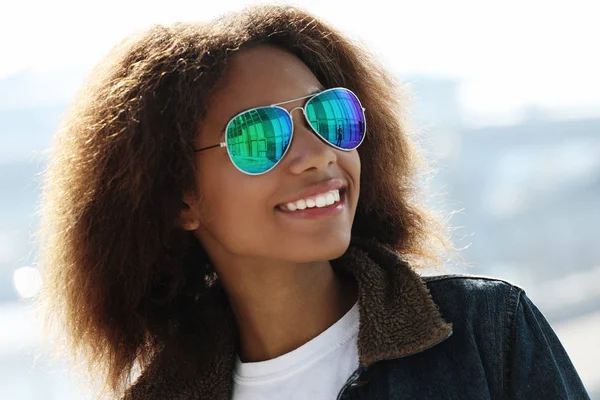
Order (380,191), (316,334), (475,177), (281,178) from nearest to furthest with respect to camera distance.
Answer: (281,178), (316,334), (380,191), (475,177)

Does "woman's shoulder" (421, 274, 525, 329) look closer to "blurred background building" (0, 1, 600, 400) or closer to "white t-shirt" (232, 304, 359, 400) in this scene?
"white t-shirt" (232, 304, 359, 400)

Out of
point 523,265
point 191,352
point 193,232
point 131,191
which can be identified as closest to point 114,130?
point 131,191

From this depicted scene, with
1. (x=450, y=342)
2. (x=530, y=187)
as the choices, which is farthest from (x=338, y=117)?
(x=530, y=187)

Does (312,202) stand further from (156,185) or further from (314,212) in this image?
(156,185)

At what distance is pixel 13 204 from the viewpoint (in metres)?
4.95

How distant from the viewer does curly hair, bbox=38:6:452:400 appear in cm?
181

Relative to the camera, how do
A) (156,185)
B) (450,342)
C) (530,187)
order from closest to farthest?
(450,342) → (156,185) → (530,187)

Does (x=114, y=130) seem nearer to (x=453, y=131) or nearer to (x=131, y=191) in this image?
(x=131, y=191)

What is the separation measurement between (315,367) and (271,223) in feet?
0.98

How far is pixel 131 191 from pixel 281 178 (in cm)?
29

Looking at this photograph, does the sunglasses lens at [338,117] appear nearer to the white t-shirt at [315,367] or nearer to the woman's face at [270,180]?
A: the woman's face at [270,180]

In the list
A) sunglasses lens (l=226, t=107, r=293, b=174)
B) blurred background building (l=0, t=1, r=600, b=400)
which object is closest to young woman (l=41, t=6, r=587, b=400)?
sunglasses lens (l=226, t=107, r=293, b=174)

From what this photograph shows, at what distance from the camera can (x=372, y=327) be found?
178 centimetres

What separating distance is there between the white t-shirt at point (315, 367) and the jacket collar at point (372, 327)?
57 millimetres
